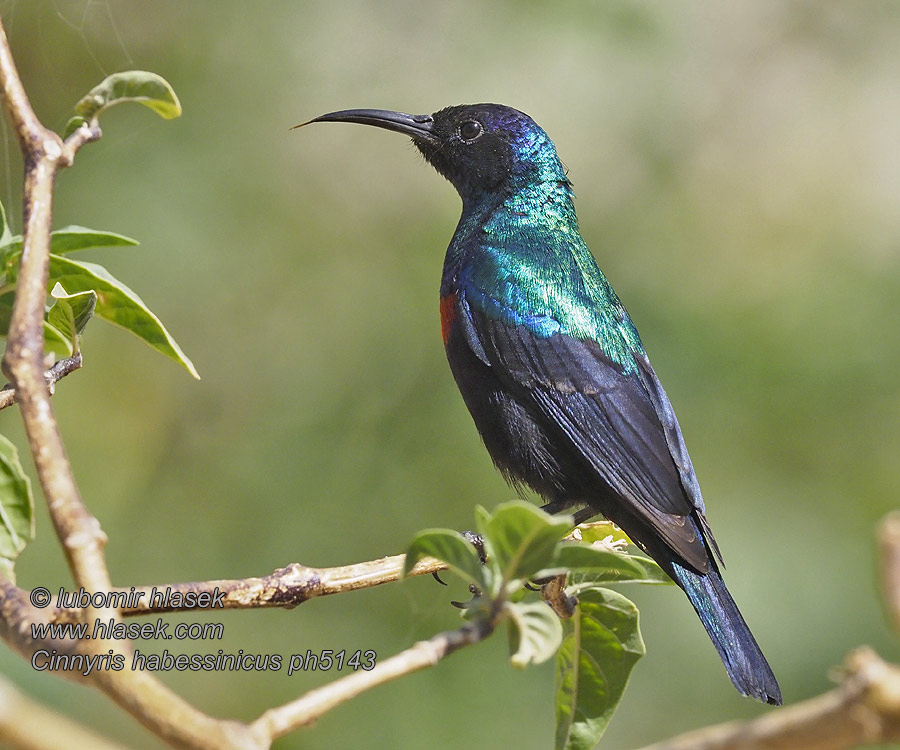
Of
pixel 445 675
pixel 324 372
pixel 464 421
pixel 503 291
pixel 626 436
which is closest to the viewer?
pixel 626 436

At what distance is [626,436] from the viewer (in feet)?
9.25

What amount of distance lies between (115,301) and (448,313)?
1518mm

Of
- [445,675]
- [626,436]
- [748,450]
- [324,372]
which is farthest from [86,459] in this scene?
[748,450]

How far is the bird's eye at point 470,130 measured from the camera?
11.9 feet

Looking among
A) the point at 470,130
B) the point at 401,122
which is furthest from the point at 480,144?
the point at 401,122

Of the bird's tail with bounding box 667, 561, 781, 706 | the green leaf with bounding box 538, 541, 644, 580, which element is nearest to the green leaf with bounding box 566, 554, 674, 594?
the green leaf with bounding box 538, 541, 644, 580

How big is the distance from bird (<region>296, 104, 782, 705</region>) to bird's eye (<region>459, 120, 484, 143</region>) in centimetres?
30

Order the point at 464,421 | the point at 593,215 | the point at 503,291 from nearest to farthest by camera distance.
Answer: the point at 503,291, the point at 464,421, the point at 593,215

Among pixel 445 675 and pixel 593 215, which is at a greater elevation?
pixel 593 215

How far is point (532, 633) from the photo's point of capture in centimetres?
119

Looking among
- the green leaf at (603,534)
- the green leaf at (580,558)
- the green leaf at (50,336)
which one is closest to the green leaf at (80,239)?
the green leaf at (50,336)

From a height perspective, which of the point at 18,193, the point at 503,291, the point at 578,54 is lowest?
the point at 503,291

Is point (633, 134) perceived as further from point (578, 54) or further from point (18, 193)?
point (18, 193)

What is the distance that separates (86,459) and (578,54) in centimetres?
299
